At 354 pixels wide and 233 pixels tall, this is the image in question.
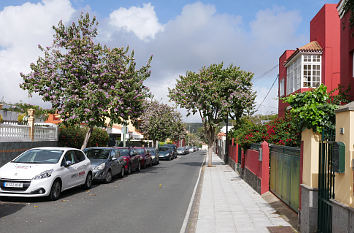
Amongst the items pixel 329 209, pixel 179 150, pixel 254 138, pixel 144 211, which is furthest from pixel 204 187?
pixel 179 150

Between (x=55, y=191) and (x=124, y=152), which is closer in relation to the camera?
(x=55, y=191)

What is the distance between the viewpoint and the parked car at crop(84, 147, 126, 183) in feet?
50.0

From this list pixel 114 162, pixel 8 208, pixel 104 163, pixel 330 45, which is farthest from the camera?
pixel 330 45

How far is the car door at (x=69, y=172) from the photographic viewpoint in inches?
444

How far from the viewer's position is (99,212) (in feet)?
30.0

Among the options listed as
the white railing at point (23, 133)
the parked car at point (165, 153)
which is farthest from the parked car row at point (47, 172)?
the parked car at point (165, 153)

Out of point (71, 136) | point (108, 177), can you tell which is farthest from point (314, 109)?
point (71, 136)

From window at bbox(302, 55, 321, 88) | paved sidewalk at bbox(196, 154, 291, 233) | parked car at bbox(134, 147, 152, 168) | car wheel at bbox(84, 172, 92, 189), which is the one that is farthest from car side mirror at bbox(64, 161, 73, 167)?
window at bbox(302, 55, 321, 88)

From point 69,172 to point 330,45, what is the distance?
1646 centimetres

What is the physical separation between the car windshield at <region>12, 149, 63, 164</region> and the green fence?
6.97 meters

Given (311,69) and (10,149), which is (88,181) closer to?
(10,149)

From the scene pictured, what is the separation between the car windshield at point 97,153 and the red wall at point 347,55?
10688mm

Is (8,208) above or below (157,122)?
below

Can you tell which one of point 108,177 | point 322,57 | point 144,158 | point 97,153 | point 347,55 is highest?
point 322,57
